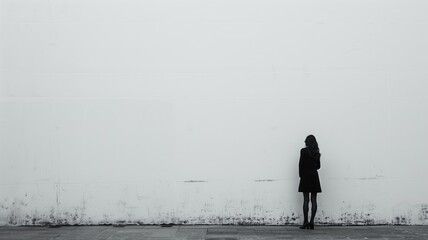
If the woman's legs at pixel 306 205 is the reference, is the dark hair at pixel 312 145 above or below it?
above

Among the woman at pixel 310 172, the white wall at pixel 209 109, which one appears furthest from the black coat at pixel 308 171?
the white wall at pixel 209 109

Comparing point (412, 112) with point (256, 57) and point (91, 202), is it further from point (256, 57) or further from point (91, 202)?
point (91, 202)

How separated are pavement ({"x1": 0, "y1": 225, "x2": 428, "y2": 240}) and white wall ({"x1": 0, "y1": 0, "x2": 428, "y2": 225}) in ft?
1.09

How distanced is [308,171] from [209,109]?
2249mm

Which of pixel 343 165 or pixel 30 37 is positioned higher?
pixel 30 37

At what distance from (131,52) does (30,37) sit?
78.5 inches

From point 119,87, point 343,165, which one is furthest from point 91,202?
point 343,165

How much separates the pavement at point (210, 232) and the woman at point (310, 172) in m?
0.49

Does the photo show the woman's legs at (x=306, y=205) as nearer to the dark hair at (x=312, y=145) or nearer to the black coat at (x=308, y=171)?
the black coat at (x=308, y=171)

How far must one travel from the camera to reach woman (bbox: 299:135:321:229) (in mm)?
8945

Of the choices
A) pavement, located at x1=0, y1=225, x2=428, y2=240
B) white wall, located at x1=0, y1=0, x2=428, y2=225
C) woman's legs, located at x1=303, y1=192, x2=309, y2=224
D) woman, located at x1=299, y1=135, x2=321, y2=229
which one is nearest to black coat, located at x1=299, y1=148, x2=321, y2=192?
woman, located at x1=299, y1=135, x2=321, y2=229

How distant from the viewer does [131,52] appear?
31.4 feet

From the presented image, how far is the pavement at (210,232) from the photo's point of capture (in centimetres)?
827

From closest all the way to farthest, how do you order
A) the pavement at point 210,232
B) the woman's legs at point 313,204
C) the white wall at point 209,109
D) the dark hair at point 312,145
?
the pavement at point 210,232 < the dark hair at point 312,145 < the woman's legs at point 313,204 < the white wall at point 209,109
